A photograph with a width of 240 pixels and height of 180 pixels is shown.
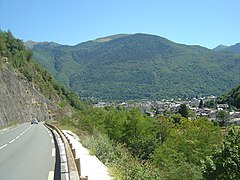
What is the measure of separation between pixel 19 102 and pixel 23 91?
6.14 m

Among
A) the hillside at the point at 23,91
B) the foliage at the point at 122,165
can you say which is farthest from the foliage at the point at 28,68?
the foliage at the point at 122,165

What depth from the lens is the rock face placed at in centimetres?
5092

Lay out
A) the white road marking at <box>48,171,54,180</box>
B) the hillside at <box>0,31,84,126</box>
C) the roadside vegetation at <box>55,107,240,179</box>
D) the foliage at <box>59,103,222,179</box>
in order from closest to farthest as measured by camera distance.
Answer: the white road marking at <box>48,171,54,180</box> → the roadside vegetation at <box>55,107,240,179</box> → the foliage at <box>59,103,222,179</box> → the hillside at <box>0,31,84,126</box>

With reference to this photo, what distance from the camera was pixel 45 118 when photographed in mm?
80375

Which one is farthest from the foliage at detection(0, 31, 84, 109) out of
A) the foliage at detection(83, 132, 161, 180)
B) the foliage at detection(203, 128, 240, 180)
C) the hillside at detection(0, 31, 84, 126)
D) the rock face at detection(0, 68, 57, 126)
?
the foliage at detection(203, 128, 240, 180)

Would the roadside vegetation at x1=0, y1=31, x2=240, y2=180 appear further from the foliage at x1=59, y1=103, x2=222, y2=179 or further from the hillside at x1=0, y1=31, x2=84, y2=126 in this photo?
the hillside at x1=0, y1=31, x2=84, y2=126

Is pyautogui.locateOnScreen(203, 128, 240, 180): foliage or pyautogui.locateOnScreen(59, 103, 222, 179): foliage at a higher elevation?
pyautogui.locateOnScreen(203, 128, 240, 180): foliage

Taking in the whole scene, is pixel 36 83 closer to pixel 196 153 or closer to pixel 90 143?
pixel 196 153

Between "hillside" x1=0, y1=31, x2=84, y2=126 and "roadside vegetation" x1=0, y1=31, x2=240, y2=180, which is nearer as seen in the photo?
"roadside vegetation" x1=0, y1=31, x2=240, y2=180

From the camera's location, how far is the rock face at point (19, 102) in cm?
5092

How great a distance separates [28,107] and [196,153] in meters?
47.5

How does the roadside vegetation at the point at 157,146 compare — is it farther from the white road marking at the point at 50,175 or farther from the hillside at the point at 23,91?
the hillside at the point at 23,91

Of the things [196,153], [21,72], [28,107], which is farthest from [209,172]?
[21,72]

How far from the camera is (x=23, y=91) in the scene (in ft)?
220
